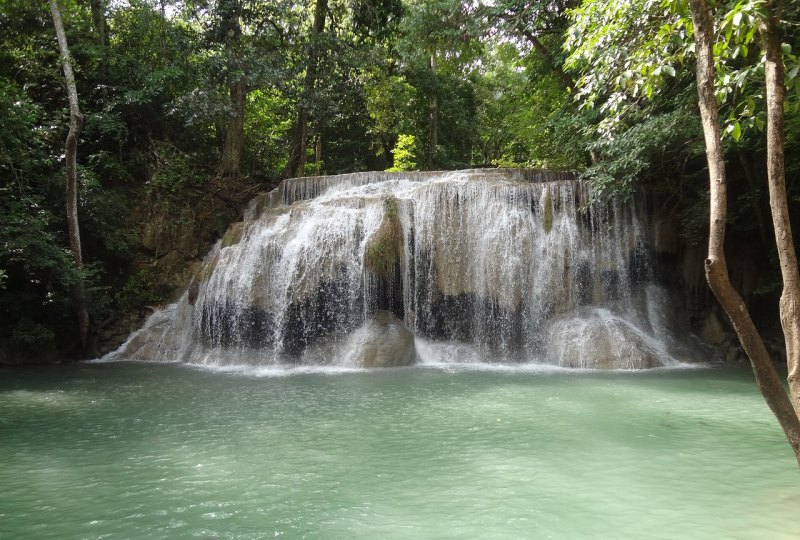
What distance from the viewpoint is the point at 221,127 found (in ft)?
64.4

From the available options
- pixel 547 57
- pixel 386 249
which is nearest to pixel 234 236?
pixel 386 249

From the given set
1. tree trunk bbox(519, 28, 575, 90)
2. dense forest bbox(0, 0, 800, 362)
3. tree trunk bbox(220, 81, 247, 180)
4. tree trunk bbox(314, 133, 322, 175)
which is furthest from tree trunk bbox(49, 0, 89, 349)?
tree trunk bbox(519, 28, 575, 90)

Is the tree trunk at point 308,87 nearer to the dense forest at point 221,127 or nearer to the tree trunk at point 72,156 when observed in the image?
the dense forest at point 221,127

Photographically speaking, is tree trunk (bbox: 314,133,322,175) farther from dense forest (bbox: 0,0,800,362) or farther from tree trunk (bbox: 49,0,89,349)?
tree trunk (bbox: 49,0,89,349)

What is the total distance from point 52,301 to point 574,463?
11.5 m

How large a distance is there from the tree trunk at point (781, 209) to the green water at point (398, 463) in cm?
144

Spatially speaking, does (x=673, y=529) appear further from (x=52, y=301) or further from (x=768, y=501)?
(x=52, y=301)

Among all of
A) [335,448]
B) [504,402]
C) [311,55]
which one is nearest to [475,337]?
[504,402]

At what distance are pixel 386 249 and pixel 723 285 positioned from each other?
31.6 feet

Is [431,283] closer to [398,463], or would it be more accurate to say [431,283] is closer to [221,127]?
[398,463]

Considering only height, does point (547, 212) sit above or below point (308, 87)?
below

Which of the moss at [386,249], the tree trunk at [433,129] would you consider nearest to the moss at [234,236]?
the moss at [386,249]

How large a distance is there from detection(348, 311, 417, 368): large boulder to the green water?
7.76ft

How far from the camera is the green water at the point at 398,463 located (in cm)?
387
